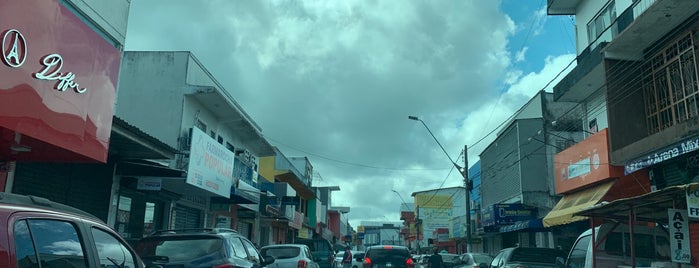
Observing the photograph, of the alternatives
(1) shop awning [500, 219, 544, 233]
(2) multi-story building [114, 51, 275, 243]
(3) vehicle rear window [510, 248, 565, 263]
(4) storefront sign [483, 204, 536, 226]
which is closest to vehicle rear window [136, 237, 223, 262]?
(2) multi-story building [114, 51, 275, 243]

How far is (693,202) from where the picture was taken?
264 inches

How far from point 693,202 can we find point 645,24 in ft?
29.8

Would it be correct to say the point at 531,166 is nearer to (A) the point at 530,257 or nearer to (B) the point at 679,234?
(A) the point at 530,257

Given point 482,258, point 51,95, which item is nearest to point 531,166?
point 482,258

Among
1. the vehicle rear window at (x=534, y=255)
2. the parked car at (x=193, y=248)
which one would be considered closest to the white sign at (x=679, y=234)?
the parked car at (x=193, y=248)

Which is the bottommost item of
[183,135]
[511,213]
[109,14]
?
[511,213]

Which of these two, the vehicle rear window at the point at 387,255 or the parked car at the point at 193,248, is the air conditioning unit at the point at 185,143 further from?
the parked car at the point at 193,248

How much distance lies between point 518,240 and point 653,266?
23790 millimetres

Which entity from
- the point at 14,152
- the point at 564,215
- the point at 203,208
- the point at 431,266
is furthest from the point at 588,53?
the point at 14,152

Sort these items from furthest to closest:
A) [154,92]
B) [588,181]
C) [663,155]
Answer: [154,92] < [588,181] < [663,155]

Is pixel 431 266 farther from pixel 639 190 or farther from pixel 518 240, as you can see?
pixel 518 240

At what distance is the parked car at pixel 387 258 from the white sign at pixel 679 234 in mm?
9458

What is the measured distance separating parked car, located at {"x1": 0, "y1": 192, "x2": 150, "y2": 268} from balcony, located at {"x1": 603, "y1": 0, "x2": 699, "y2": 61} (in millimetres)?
13301

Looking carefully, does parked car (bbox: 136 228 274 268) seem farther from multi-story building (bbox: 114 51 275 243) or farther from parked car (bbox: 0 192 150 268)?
multi-story building (bbox: 114 51 275 243)
